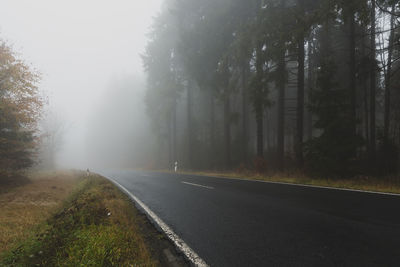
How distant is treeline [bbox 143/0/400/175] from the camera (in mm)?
8531

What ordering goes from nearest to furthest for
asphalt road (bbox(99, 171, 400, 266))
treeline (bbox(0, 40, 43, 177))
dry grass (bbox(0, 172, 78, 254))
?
1. asphalt road (bbox(99, 171, 400, 266))
2. dry grass (bbox(0, 172, 78, 254))
3. treeline (bbox(0, 40, 43, 177))

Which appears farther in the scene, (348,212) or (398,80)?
(398,80)

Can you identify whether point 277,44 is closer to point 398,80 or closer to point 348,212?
point 398,80

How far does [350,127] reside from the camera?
827cm

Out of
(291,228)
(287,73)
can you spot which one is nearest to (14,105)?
(291,228)

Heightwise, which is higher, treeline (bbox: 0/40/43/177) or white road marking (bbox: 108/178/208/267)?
treeline (bbox: 0/40/43/177)

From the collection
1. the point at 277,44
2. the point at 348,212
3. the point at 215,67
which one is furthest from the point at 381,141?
the point at 215,67

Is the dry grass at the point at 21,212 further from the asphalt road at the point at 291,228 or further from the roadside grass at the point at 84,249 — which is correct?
the asphalt road at the point at 291,228

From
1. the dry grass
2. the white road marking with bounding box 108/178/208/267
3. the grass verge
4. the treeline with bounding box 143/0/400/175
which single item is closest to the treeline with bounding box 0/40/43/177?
the dry grass

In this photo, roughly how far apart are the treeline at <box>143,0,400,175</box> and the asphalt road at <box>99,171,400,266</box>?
461 centimetres

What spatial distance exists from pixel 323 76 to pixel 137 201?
9.08 metres

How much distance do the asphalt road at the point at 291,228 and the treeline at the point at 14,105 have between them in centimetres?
897

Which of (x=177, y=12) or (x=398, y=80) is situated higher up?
(x=177, y=12)

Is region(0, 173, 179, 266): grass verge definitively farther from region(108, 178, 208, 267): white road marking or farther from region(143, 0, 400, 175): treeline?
region(143, 0, 400, 175): treeline
